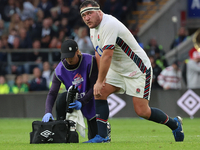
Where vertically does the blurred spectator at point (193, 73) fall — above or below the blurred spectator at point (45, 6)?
below

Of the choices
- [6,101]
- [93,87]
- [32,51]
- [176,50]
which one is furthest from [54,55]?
[93,87]

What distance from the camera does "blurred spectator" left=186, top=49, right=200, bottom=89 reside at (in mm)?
13852

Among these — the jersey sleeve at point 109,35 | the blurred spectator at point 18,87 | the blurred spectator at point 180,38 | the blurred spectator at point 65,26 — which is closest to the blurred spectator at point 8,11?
the blurred spectator at point 65,26

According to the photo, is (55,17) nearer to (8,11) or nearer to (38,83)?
(8,11)

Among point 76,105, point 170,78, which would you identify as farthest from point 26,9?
point 76,105

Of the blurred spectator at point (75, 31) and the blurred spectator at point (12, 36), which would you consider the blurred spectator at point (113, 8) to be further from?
the blurred spectator at point (12, 36)

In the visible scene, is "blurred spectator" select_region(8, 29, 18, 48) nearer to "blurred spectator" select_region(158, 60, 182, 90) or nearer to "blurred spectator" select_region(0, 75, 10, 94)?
"blurred spectator" select_region(0, 75, 10, 94)

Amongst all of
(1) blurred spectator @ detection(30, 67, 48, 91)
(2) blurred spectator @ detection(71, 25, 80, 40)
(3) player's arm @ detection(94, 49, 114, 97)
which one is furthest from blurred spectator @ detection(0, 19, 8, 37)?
(3) player's arm @ detection(94, 49, 114, 97)

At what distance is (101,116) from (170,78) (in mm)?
8275

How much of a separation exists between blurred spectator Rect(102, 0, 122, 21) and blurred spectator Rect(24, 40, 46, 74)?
3553 millimetres

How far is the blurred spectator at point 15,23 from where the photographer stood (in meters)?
16.3

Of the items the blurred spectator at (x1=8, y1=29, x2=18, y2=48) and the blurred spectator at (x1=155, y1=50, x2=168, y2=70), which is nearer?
the blurred spectator at (x1=155, y1=50, x2=168, y2=70)

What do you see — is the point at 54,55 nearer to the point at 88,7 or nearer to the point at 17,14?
the point at 17,14

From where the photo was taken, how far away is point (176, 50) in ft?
52.0
